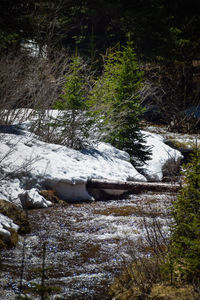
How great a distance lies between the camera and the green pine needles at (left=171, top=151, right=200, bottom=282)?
316cm

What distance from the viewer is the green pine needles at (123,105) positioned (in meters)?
10.7

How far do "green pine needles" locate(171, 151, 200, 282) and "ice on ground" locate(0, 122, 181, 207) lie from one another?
3.55 metres

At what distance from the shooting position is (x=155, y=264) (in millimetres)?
3529

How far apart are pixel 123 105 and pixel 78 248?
6419 mm

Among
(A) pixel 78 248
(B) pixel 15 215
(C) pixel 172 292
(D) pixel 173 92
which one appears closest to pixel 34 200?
(B) pixel 15 215

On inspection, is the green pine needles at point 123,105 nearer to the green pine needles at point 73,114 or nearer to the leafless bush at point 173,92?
the green pine needles at point 73,114

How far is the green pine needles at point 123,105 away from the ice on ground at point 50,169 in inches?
24.0

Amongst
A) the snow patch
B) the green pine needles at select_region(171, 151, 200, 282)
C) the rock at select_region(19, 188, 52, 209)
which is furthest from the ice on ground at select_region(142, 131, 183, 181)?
the green pine needles at select_region(171, 151, 200, 282)

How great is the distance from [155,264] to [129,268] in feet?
0.85

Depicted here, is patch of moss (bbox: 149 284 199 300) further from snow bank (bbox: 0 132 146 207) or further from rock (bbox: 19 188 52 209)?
rock (bbox: 19 188 52 209)

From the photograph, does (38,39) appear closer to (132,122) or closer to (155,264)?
(132,122)

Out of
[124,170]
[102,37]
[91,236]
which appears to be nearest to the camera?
[91,236]

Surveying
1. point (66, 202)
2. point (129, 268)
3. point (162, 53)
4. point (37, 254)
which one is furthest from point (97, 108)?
point (162, 53)

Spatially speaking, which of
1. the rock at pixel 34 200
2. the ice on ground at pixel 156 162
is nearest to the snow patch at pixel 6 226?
the rock at pixel 34 200
